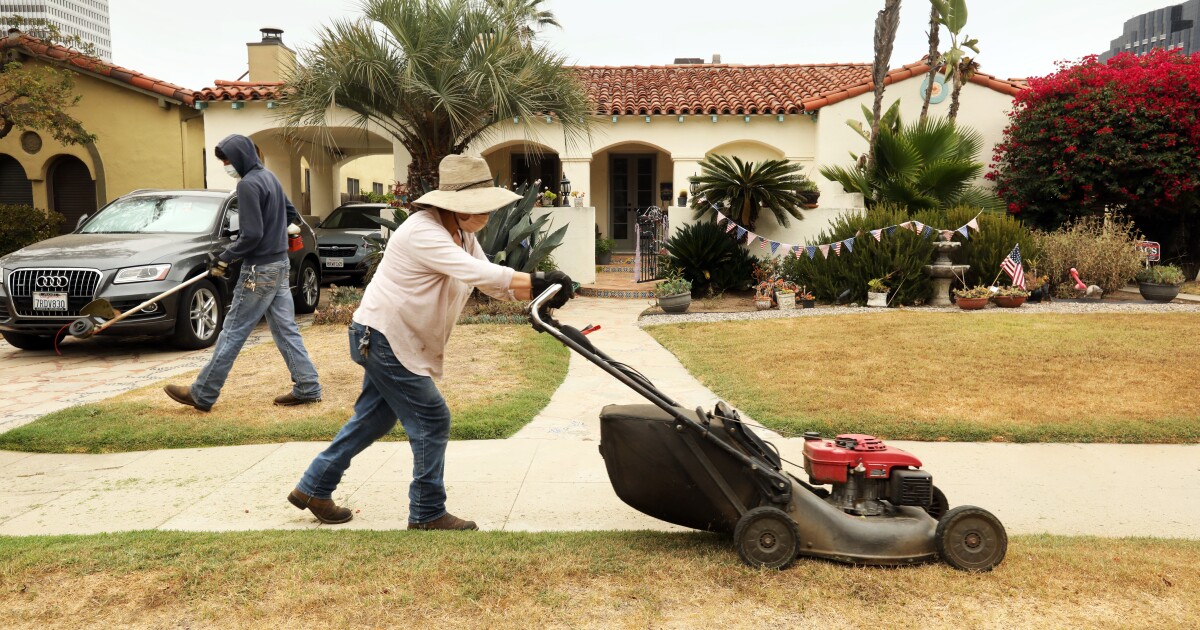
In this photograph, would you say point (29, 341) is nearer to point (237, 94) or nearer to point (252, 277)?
point (252, 277)

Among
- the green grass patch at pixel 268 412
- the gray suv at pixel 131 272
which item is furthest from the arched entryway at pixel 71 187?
the green grass patch at pixel 268 412

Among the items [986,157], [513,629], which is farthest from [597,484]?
[986,157]

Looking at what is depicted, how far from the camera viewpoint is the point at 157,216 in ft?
33.7

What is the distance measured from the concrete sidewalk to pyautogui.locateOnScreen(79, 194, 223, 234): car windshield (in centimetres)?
504

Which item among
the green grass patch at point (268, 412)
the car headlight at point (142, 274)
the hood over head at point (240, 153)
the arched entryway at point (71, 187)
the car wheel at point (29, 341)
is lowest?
the green grass patch at point (268, 412)

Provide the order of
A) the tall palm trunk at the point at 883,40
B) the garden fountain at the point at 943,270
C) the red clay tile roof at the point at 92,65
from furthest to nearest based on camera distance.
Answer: the red clay tile roof at the point at 92,65
the tall palm trunk at the point at 883,40
the garden fountain at the point at 943,270

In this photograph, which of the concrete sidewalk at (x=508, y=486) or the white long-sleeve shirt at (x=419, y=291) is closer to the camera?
the white long-sleeve shirt at (x=419, y=291)

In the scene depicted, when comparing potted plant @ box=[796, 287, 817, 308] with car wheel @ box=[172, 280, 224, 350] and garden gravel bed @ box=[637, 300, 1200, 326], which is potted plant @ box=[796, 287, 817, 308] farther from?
car wheel @ box=[172, 280, 224, 350]

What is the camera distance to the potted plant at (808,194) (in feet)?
45.9

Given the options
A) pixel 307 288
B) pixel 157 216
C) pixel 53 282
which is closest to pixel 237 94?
pixel 307 288

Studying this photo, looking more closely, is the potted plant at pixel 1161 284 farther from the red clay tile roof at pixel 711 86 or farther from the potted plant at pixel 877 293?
the red clay tile roof at pixel 711 86

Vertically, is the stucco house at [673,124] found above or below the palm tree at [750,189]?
above

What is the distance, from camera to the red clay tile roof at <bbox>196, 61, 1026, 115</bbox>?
1766 centimetres

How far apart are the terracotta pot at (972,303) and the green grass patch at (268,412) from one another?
6.59 m
